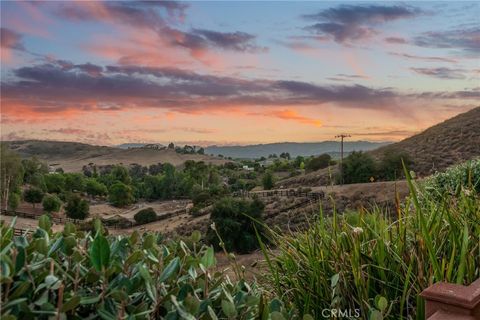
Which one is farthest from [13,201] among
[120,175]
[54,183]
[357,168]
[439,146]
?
[439,146]

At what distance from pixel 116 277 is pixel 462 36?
9771mm

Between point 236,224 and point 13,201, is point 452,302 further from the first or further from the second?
point 13,201

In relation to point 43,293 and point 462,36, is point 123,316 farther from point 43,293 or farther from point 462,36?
point 462,36

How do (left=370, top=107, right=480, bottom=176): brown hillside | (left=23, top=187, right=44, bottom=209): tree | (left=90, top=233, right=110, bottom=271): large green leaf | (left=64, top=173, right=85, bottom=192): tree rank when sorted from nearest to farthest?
1. (left=90, top=233, right=110, bottom=271): large green leaf
2. (left=370, top=107, right=480, bottom=176): brown hillside
3. (left=23, top=187, right=44, bottom=209): tree
4. (left=64, top=173, right=85, bottom=192): tree

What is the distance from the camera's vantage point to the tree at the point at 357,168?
1216 inches

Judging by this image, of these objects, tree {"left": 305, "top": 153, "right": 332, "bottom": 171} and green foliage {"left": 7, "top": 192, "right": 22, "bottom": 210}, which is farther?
tree {"left": 305, "top": 153, "right": 332, "bottom": 171}

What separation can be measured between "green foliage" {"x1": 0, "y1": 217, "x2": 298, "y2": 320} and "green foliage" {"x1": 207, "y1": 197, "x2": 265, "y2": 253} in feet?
60.7

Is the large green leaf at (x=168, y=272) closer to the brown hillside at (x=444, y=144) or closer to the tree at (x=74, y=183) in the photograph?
the brown hillside at (x=444, y=144)

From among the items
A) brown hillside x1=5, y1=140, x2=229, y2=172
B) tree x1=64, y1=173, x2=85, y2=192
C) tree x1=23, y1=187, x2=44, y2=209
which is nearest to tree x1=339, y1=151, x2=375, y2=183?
tree x1=23, y1=187, x2=44, y2=209

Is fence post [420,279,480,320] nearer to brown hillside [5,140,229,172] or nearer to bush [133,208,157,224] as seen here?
bush [133,208,157,224]

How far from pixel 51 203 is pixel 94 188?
283 inches

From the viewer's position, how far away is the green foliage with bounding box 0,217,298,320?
109cm

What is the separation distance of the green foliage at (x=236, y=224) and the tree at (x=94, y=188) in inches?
953

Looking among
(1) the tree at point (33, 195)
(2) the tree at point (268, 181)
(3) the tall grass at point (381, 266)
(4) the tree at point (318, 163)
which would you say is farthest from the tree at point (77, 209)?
(3) the tall grass at point (381, 266)
